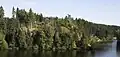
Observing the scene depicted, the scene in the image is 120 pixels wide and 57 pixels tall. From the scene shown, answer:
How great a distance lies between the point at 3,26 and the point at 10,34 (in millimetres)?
7819

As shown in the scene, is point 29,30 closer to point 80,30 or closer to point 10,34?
point 10,34

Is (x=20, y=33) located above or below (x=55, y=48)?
above

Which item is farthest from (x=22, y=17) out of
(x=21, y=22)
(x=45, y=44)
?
(x=45, y=44)

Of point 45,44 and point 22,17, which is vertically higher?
point 22,17

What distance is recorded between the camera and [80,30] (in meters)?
190

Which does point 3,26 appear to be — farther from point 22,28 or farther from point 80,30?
point 80,30

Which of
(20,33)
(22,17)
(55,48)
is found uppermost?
(22,17)

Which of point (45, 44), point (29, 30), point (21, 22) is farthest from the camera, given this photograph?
point (21, 22)

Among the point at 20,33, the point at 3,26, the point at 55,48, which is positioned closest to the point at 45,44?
the point at 55,48

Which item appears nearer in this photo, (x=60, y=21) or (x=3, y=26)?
(x=3, y=26)

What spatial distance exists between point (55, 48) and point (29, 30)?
23.3 meters

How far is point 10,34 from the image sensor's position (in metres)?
163

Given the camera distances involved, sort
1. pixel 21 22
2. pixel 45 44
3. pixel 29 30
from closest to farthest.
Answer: pixel 45 44
pixel 29 30
pixel 21 22

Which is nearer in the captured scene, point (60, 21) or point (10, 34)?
point (10, 34)
